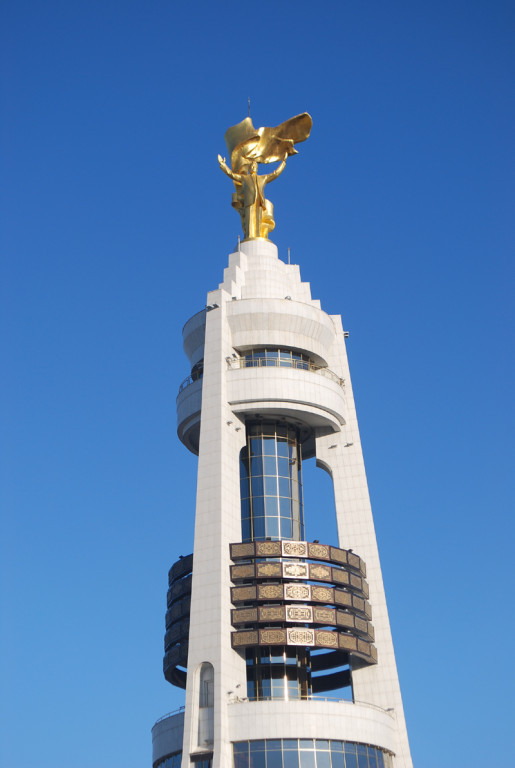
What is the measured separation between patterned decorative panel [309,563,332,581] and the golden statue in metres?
32.6

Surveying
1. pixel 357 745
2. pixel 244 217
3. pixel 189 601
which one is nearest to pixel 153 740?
pixel 189 601

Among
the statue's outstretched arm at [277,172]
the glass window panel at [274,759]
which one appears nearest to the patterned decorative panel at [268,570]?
the glass window panel at [274,759]

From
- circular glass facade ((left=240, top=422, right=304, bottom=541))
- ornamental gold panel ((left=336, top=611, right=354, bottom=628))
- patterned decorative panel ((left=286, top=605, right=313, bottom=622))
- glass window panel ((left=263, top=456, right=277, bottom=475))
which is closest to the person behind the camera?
patterned decorative panel ((left=286, top=605, right=313, bottom=622))

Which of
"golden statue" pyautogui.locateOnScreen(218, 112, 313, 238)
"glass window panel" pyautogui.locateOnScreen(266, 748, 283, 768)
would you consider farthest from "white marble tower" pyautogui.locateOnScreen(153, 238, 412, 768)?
"golden statue" pyautogui.locateOnScreen(218, 112, 313, 238)

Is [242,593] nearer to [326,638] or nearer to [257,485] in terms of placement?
[326,638]

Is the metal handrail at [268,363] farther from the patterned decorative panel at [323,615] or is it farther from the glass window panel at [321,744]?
the glass window panel at [321,744]

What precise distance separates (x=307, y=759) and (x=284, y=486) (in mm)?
22396

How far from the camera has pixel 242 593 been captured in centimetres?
6625

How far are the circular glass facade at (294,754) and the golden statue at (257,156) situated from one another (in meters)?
45.3

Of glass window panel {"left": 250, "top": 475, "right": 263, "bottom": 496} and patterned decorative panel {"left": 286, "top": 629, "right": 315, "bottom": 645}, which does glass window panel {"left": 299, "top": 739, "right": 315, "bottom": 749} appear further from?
glass window panel {"left": 250, "top": 475, "right": 263, "bottom": 496}

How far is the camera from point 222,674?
61688mm

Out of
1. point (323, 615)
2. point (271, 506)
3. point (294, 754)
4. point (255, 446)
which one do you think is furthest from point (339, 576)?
point (294, 754)

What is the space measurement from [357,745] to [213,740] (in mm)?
9636

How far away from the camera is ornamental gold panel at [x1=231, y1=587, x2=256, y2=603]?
6594 centimetres
